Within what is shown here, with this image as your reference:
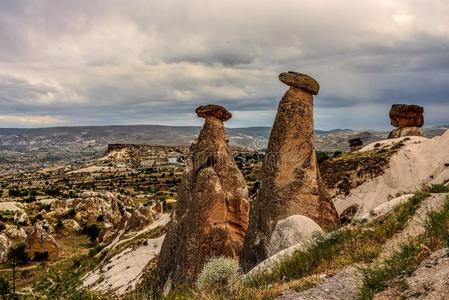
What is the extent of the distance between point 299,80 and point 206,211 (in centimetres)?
766

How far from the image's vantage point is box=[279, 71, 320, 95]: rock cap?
22.0 meters

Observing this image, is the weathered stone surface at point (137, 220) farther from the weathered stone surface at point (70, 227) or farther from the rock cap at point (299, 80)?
the rock cap at point (299, 80)

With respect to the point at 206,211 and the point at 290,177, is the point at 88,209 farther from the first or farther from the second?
the point at 290,177

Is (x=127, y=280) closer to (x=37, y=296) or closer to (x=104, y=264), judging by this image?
(x=104, y=264)

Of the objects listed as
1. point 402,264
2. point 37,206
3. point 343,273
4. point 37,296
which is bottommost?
point 37,206

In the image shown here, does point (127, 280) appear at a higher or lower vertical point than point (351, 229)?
lower

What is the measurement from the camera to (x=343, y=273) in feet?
28.7

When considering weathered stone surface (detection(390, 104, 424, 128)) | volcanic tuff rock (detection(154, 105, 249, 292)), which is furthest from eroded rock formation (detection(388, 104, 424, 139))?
volcanic tuff rock (detection(154, 105, 249, 292))

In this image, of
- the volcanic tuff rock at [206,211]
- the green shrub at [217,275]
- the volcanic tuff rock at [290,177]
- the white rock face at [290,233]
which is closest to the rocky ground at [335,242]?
the green shrub at [217,275]

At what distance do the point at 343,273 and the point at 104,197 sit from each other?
72505mm

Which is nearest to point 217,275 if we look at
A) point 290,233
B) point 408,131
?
point 290,233

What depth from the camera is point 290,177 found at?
20750 millimetres

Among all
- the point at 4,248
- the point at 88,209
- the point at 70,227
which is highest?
the point at 88,209

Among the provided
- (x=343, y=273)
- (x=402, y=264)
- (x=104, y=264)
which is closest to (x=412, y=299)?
(x=402, y=264)
